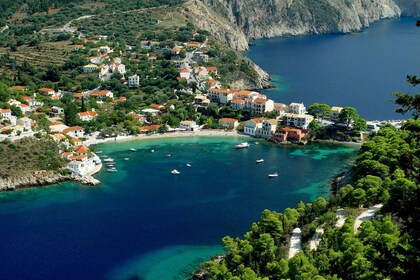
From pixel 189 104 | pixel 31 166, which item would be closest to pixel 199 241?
pixel 31 166

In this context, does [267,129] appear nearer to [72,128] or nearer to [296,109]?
[296,109]

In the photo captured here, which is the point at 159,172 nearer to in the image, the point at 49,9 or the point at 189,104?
the point at 189,104

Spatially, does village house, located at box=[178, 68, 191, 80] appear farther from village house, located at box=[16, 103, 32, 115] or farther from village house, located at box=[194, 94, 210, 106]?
village house, located at box=[16, 103, 32, 115]

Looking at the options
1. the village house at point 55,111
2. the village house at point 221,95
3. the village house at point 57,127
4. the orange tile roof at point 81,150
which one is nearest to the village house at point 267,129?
the village house at point 221,95

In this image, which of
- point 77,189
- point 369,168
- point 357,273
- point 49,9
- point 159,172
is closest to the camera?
point 357,273


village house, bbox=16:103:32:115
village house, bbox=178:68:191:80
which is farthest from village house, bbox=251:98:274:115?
village house, bbox=16:103:32:115

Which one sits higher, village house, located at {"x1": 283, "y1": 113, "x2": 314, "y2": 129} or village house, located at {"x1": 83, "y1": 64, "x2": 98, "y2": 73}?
village house, located at {"x1": 83, "y1": 64, "x2": 98, "y2": 73}
